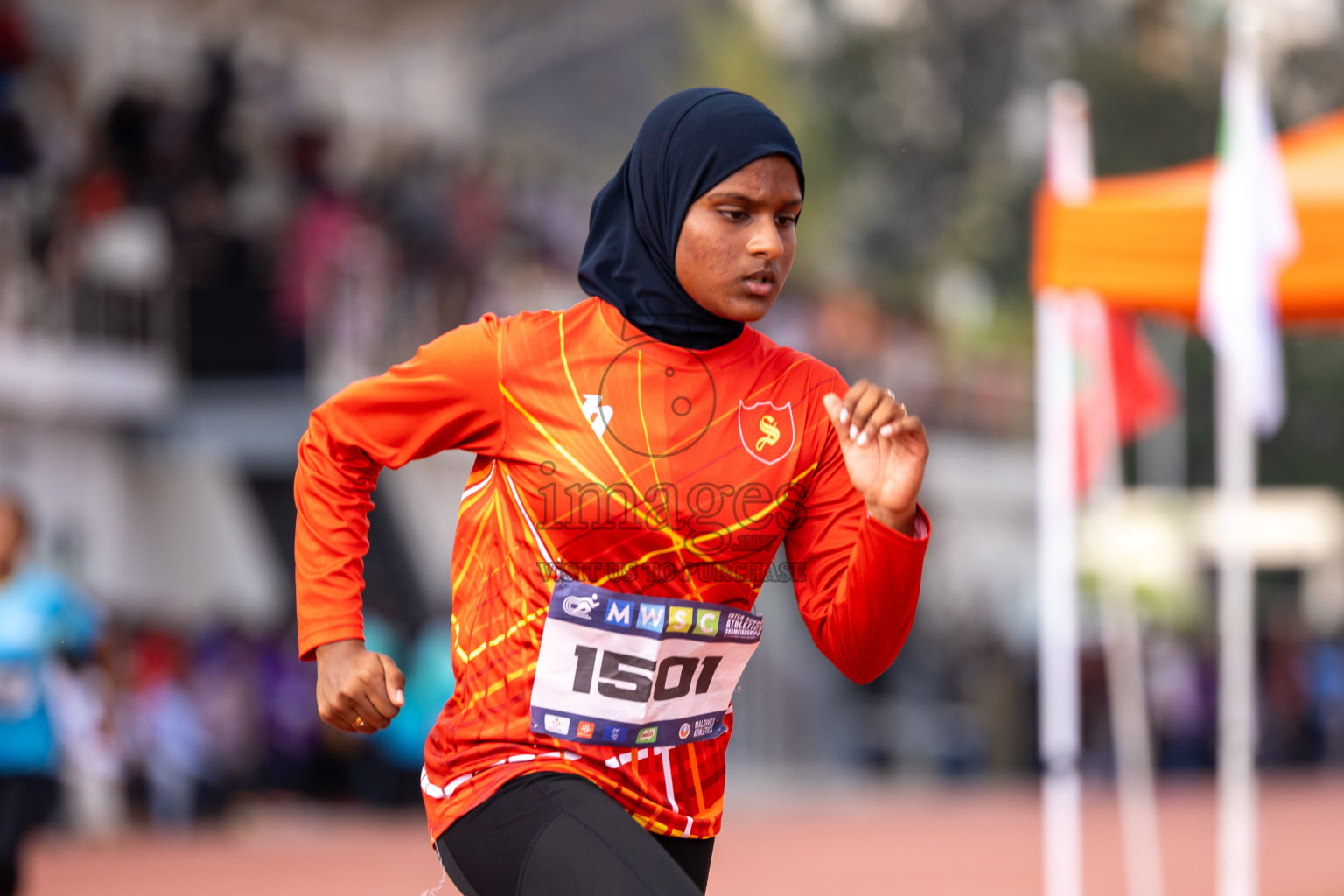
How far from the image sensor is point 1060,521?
8891mm

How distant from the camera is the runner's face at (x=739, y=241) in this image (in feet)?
10.8

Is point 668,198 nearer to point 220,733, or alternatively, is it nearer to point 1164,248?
point 1164,248

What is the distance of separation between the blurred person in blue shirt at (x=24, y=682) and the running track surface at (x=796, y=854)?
2.19 m

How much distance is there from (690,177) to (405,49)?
21023 mm

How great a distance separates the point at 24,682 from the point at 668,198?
17.4 feet

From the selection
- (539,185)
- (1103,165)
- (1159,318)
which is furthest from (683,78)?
(1159,318)

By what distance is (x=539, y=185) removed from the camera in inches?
848

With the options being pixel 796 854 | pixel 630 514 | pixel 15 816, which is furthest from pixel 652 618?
pixel 796 854

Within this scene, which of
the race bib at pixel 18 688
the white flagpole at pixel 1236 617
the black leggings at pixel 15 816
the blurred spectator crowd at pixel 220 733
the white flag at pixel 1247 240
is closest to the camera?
the black leggings at pixel 15 816

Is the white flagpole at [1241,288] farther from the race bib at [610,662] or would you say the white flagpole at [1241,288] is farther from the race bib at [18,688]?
the race bib at [610,662]

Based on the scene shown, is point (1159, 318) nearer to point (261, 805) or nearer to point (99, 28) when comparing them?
point (261, 805)

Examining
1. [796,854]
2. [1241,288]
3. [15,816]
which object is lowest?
[796,854]

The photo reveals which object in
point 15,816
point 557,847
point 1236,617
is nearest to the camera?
point 557,847

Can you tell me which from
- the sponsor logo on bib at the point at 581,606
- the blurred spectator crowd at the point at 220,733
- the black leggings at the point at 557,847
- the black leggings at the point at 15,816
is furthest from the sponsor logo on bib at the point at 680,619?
the blurred spectator crowd at the point at 220,733
